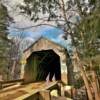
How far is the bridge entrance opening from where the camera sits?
16930 mm

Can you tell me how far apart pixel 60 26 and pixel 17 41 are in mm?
26116

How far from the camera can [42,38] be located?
1510 cm

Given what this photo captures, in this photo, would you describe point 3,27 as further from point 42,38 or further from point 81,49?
point 81,49

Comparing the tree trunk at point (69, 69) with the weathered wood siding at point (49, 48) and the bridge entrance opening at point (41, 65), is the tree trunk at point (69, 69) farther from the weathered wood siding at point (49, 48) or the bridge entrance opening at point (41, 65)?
the bridge entrance opening at point (41, 65)

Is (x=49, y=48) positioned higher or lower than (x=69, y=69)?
higher

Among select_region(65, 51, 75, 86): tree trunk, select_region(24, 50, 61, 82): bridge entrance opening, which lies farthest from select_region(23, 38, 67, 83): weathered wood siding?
select_region(24, 50, 61, 82): bridge entrance opening

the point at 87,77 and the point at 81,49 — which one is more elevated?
the point at 81,49

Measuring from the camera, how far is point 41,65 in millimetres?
19547

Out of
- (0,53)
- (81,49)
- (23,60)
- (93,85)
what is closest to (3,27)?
(0,53)

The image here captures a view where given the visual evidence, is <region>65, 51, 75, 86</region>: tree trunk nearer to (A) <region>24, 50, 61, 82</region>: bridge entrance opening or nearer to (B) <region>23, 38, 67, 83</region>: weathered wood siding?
(B) <region>23, 38, 67, 83</region>: weathered wood siding

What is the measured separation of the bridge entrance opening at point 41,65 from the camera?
667 inches

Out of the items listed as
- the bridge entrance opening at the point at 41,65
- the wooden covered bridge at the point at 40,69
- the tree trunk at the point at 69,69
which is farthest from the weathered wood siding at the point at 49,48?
the bridge entrance opening at the point at 41,65

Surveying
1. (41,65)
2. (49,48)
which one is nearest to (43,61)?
(41,65)

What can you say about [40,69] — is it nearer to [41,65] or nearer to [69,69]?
[41,65]
